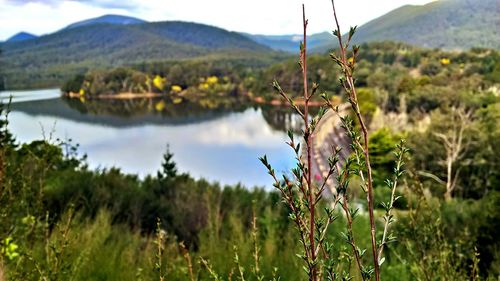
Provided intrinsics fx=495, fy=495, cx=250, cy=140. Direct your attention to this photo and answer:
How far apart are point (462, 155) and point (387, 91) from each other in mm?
21679

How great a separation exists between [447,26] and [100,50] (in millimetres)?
113069

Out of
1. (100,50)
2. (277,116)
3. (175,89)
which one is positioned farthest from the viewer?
(100,50)

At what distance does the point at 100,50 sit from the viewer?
507ft

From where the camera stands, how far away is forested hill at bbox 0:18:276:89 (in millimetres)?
107200

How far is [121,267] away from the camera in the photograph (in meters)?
2.67

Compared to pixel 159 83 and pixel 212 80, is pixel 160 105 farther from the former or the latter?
pixel 212 80

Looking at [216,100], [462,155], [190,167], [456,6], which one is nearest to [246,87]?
[216,100]

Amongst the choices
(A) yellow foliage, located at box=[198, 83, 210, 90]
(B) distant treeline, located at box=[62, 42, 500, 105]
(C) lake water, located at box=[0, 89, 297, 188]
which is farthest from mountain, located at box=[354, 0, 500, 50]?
(A) yellow foliage, located at box=[198, 83, 210, 90]

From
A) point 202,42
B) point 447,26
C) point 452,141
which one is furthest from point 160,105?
point 202,42

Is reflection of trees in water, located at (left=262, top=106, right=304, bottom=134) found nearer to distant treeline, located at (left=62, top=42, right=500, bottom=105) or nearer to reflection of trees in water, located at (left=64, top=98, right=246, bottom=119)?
distant treeline, located at (left=62, top=42, right=500, bottom=105)

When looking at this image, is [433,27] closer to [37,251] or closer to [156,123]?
[156,123]

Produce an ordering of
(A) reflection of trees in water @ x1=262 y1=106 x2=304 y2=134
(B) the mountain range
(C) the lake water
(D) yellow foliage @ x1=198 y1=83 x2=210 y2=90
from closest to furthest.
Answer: (C) the lake water → (A) reflection of trees in water @ x1=262 y1=106 x2=304 y2=134 → (B) the mountain range → (D) yellow foliage @ x1=198 y1=83 x2=210 y2=90

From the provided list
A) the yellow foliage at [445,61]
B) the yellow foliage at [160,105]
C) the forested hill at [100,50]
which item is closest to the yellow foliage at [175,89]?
the yellow foliage at [160,105]

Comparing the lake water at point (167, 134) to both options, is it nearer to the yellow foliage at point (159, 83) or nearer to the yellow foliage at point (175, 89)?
the yellow foliage at point (159, 83)
